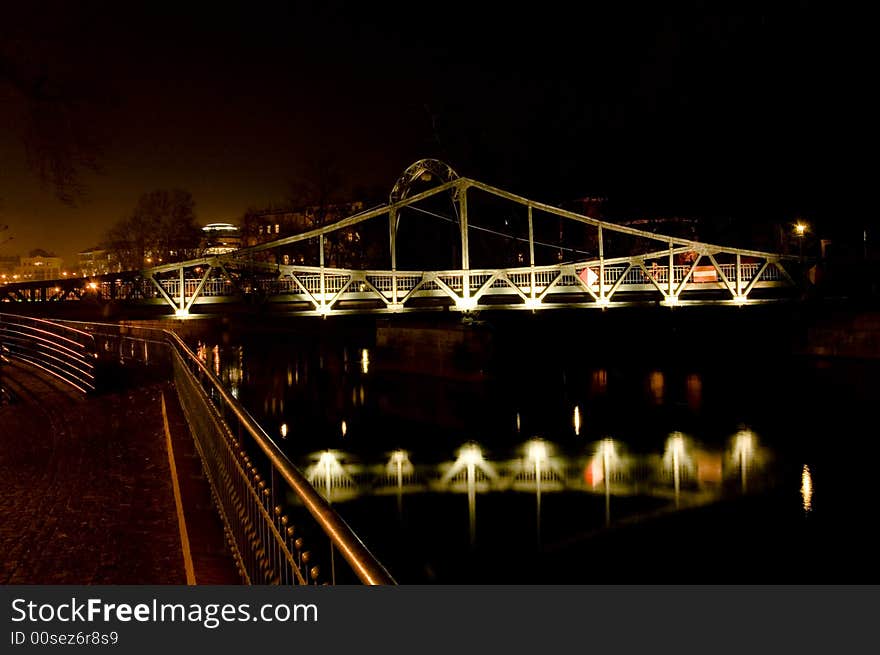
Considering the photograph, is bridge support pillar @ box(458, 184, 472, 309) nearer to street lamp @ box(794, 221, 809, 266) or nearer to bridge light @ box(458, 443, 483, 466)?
bridge light @ box(458, 443, 483, 466)

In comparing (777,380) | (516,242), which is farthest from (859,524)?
(516,242)

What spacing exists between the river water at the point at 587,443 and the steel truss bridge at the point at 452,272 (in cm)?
224

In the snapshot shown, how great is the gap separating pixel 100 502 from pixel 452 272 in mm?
29370

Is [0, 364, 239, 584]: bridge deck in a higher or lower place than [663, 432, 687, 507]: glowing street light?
higher

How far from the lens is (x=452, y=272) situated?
1395 inches

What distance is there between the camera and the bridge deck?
5055 millimetres

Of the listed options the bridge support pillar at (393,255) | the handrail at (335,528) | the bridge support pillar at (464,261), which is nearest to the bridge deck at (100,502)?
the handrail at (335,528)

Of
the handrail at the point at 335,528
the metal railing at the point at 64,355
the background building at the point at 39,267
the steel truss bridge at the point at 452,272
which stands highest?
the background building at the point at 39,267

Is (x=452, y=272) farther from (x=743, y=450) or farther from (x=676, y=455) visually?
(x=743, y=450)

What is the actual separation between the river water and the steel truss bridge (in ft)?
7.34

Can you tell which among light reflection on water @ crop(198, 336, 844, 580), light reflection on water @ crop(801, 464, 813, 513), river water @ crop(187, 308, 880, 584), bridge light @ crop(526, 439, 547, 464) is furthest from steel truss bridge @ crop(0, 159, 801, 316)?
light reflection on water @ crop(801, 464, 813, 513)

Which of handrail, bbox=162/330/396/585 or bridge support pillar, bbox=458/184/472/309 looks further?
bridge support pillar, bbox=458/184/472/309

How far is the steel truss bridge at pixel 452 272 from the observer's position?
113ft

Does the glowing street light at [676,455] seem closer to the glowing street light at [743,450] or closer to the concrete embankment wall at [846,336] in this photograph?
the glowing street light at [743,450]
